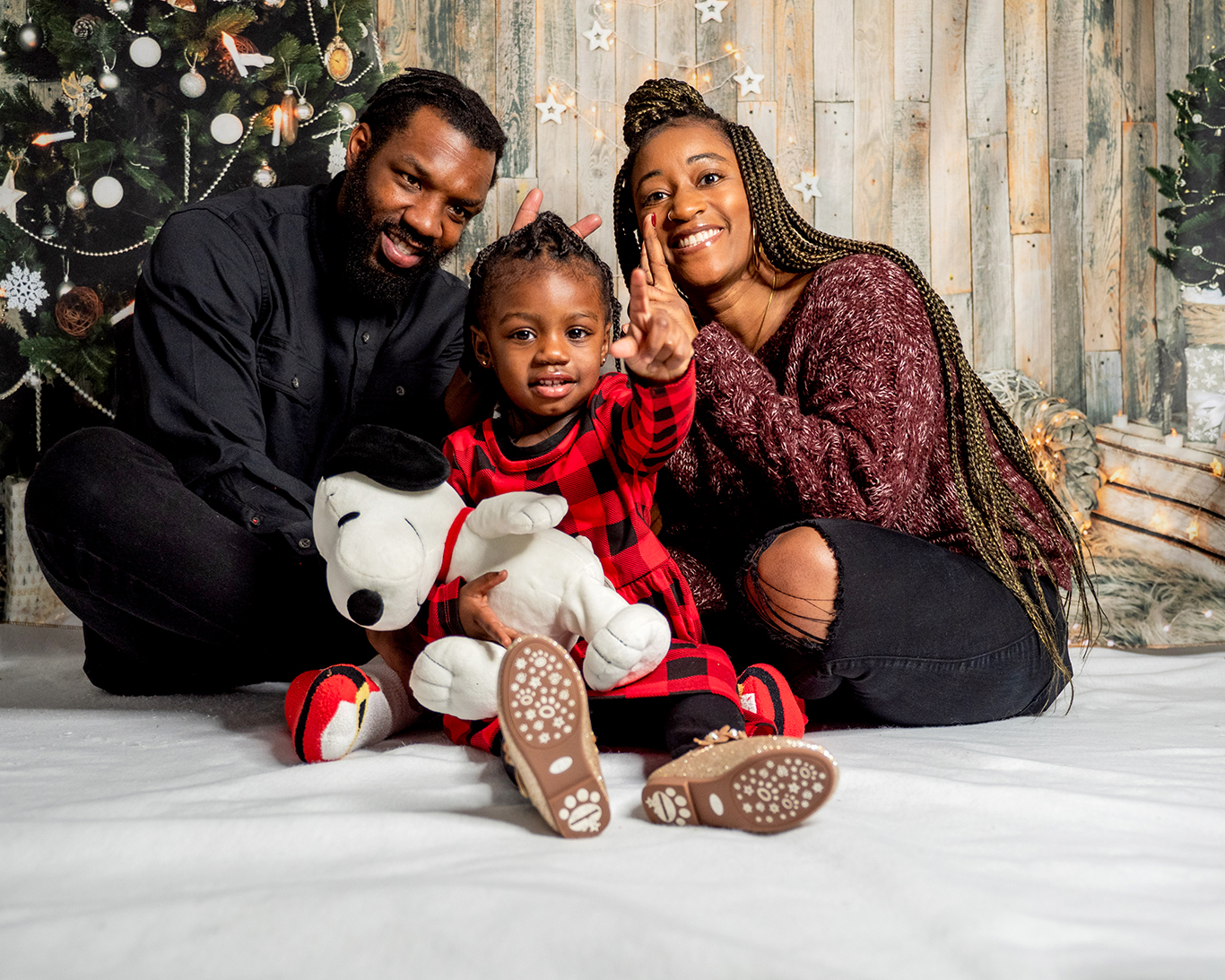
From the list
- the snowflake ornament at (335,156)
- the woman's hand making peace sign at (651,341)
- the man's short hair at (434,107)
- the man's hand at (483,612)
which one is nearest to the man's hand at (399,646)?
the man's hand at (483,612)

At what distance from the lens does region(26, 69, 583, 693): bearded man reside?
130 centimetres

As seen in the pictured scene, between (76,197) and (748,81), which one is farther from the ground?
(748,81)

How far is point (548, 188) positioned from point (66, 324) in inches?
51.6

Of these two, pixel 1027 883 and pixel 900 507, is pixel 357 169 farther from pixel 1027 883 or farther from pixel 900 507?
pixel 1027 883

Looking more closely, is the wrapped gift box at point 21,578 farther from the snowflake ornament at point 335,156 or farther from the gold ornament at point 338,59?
the gold ornament at point 338,59

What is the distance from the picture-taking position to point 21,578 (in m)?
2.32

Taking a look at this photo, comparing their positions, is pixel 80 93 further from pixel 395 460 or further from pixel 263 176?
pixel 395 460

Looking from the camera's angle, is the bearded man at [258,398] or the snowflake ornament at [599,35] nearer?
the bearded man at [258,398]

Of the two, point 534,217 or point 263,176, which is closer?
point 534,217

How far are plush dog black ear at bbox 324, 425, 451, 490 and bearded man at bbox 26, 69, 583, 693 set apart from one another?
0.33m

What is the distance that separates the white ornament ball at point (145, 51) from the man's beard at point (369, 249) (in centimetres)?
100

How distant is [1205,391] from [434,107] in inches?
74.9

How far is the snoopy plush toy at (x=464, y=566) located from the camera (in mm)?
1038

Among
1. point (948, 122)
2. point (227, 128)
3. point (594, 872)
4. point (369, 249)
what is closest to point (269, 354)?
point (369, 249)
